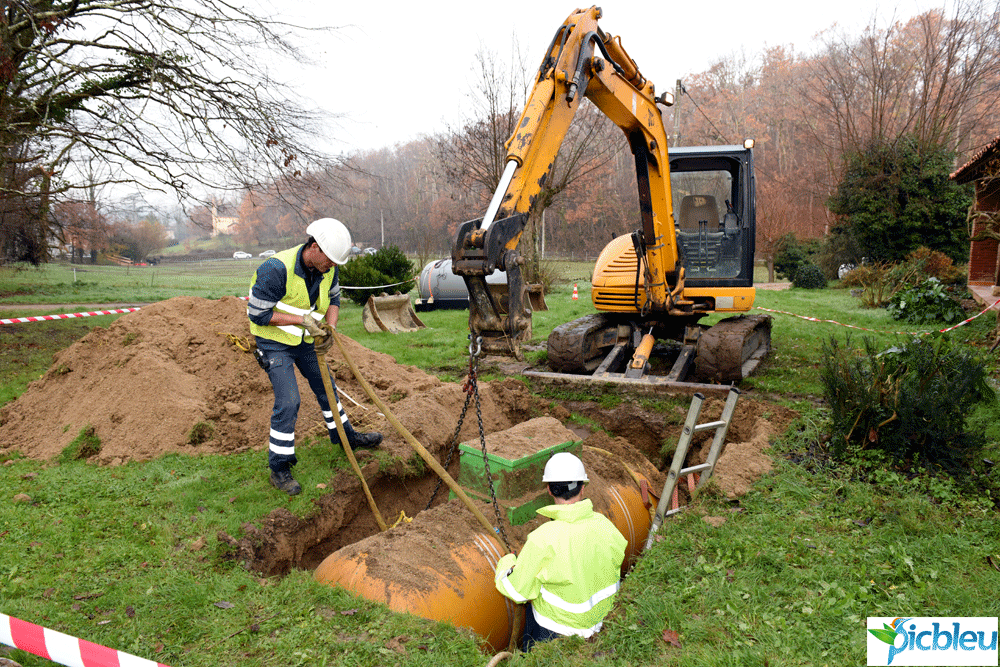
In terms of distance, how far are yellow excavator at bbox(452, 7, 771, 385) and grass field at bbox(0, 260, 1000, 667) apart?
277 centimetres

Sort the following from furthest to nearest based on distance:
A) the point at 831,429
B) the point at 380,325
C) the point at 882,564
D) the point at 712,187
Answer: the point at 380,325
the point at 712,187
the point at 831,429
the point at 882,564

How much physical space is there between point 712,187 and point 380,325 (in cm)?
729

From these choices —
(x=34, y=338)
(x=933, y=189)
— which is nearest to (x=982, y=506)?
(x=34, y=338)

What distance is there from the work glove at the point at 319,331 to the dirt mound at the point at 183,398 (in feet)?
4.30

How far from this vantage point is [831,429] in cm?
546

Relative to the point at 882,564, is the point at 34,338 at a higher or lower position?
higher

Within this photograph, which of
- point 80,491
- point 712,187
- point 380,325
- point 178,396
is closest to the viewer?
point 80,491

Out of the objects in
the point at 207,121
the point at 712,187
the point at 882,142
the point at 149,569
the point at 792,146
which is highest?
the point at 792,146

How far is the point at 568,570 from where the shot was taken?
320 centimetres

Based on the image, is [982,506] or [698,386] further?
[698,386]

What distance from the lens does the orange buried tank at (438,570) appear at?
3.63m

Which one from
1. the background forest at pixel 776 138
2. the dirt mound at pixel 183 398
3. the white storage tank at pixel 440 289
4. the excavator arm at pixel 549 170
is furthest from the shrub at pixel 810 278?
the dirt mound at pixel 183 398

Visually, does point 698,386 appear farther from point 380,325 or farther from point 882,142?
point 882,142

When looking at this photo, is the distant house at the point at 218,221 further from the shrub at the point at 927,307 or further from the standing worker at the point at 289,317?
the shrub at the point at 927,307
